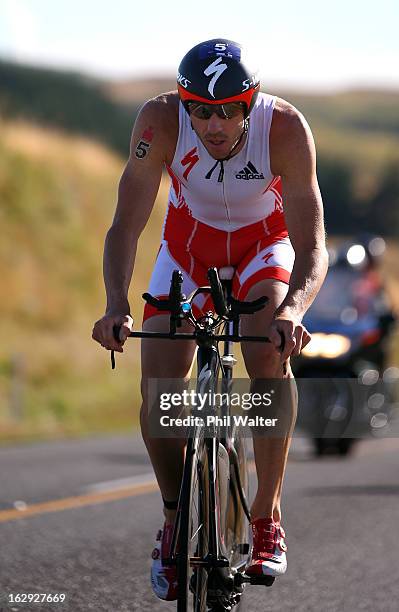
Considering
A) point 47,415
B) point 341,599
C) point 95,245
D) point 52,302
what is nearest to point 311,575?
point 341,599

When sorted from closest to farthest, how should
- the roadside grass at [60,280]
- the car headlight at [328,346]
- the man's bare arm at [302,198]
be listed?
the man's bare arm at [302,198] < the car headlight at [328,346] < the roadside grass at [60,280]

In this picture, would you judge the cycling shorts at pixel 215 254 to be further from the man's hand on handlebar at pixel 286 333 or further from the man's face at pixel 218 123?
the man's hand on handlebar at pixel 286 333

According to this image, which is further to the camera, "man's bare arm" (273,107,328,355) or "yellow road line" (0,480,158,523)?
"yellow road line" (0,480,158,523)

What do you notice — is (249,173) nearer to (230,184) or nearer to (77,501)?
(230,184)

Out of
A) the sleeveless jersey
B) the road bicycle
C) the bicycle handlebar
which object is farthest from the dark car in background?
the bicycle handlebar

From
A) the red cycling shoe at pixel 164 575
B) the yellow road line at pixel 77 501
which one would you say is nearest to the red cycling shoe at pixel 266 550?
the red cycling shoe at pixel 164 575

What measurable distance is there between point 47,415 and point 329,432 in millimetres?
9589

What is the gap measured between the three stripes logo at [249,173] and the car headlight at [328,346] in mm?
9684

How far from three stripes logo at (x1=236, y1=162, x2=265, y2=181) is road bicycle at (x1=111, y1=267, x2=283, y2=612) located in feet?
2.20

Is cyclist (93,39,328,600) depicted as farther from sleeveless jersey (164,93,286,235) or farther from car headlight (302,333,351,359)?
car headlight (302,333,351,359)

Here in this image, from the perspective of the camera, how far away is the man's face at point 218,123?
5469 mm

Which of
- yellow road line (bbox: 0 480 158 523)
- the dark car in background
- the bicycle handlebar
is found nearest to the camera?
the bicycle handlebar

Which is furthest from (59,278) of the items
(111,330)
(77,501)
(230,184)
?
(111,330)

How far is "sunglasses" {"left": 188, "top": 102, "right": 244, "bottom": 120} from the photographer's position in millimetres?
5449
